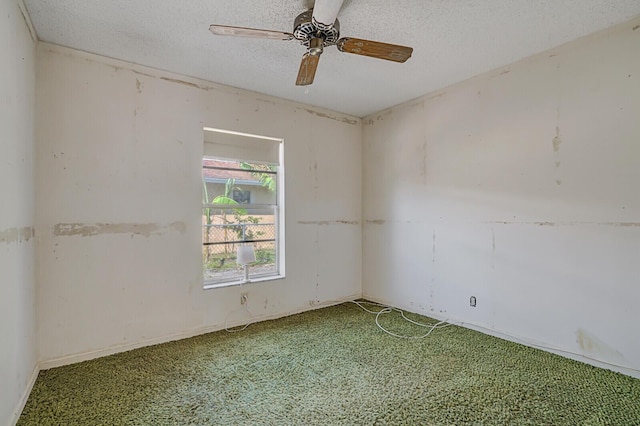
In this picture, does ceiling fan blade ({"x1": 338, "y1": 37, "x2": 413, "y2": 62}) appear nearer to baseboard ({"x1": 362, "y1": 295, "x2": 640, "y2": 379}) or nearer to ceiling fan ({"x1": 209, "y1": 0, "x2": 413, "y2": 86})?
ceiling fan ({"x1": 209, "y1": 0, "x2": 413, "y2": 86})

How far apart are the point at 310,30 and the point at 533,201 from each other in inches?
95.7

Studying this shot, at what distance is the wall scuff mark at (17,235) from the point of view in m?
1.75

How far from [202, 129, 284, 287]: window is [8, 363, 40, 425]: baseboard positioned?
1.46m

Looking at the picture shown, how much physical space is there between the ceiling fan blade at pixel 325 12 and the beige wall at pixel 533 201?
2.04 m

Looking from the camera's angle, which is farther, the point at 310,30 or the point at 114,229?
the point at 114,229

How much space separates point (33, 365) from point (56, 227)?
1038 millimetres

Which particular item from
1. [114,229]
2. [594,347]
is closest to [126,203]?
[114,229]

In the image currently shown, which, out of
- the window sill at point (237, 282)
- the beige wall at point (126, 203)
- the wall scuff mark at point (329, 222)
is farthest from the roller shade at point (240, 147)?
the window sill at point (237, 282)

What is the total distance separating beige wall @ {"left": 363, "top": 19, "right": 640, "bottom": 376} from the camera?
2.45m

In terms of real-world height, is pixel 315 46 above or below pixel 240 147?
above

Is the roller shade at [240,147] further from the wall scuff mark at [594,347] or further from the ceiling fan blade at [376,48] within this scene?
the wall scuff mark at [594,347]

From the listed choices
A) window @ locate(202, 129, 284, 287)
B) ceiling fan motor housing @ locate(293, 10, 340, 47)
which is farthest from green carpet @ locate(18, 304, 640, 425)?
ceiling fan motor housing @ locate(293, 10, 340, 47)

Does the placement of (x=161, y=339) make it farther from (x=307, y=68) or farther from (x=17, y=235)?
(x=307, y=68)

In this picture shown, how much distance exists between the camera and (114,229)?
9.33ft
